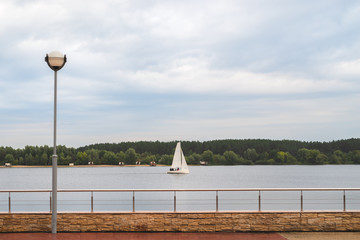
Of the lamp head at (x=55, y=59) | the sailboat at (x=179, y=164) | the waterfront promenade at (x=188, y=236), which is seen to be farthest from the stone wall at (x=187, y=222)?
the sailboat at (x=179, y=164)

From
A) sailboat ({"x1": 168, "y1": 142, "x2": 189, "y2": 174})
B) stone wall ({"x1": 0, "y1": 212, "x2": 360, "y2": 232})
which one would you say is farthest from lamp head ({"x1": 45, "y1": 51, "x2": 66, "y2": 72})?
sailboat ({"x1": 168, "y1": 142, "x2": 189, "y2": 174})

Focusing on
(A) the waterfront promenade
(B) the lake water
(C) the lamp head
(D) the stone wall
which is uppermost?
(C) the lamp head

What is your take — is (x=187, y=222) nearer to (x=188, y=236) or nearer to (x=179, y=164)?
(x=188, y=236)

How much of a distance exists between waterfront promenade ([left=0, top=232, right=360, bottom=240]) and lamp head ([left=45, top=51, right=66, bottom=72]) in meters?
5.22

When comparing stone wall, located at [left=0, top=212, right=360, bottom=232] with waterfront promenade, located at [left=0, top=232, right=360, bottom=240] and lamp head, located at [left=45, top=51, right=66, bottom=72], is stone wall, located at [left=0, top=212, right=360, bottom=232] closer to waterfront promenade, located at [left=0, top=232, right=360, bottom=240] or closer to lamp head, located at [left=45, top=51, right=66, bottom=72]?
waterfront promenade, located at [left=0, top=232, right=360, bottom=240]

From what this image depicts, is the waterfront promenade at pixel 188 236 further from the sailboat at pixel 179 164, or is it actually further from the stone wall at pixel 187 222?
the sailboat at pixel 179 164

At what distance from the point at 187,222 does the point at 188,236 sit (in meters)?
0.83

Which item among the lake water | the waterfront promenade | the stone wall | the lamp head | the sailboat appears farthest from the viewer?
the sailboat

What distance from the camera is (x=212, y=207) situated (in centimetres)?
4978

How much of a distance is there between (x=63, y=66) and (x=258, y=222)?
7987mm

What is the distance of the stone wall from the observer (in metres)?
15.3

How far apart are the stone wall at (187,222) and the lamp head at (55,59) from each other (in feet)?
17.0

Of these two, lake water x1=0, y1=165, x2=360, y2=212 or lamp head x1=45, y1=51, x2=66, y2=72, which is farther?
lake water x1=0, y1=165, x2=360, y2=212

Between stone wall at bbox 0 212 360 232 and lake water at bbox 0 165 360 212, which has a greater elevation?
stone wall at bbox 0 212 360 232
